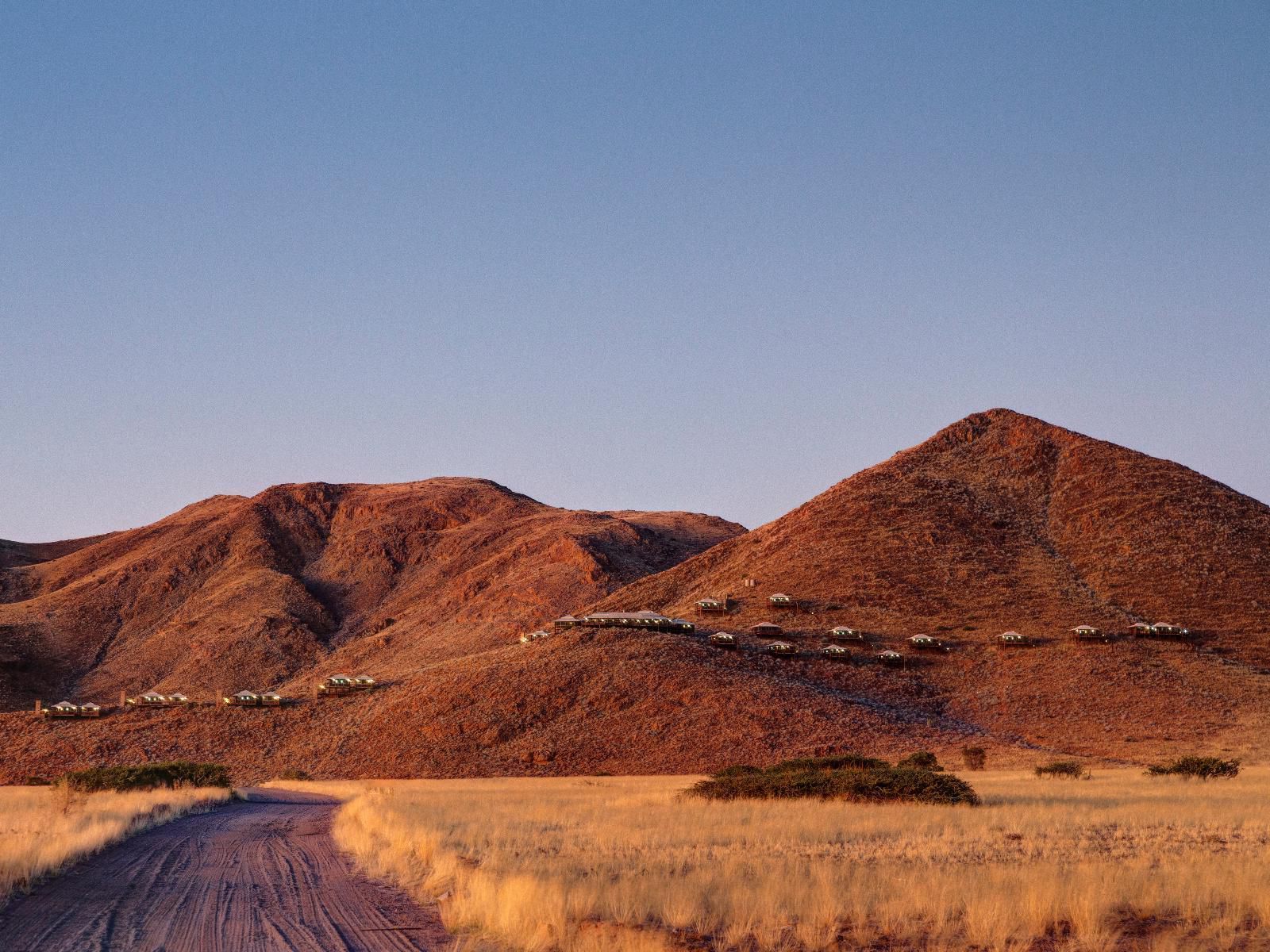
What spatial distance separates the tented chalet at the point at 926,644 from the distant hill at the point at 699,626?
498 millimetres

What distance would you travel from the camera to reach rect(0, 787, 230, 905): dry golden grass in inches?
645

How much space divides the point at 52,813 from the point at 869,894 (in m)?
20.4

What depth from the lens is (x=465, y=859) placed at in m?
17.7

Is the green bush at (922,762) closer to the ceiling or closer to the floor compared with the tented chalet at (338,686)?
closer to the floor

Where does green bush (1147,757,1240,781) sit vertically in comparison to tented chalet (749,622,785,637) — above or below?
below

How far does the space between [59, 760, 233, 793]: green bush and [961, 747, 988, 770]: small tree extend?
29.7 m

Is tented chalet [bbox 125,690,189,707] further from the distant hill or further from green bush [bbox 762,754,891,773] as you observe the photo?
green bush [bbox 762,754,891,773]

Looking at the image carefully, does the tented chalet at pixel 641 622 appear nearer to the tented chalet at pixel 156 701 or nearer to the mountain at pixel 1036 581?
the mountain at pixel 1036 581

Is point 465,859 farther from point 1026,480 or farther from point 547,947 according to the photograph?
A: point 1026,480

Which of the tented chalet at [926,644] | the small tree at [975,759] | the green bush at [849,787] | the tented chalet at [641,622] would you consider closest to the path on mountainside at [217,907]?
the green bush at [849,787]

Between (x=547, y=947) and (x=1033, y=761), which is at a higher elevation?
(x=547, y=947)

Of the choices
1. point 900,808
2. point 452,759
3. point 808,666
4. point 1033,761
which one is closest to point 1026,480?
point 808,666

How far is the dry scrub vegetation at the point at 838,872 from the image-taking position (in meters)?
11.9

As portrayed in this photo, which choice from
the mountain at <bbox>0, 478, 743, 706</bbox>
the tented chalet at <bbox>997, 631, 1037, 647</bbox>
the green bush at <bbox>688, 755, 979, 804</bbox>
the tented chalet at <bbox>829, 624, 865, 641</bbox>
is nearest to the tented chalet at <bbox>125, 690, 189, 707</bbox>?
the mountain at <bbox>0, 478, 743, 706</bbox>
